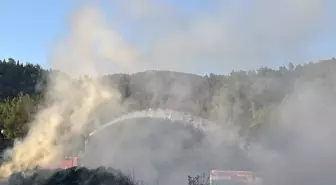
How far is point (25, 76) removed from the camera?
117 metres

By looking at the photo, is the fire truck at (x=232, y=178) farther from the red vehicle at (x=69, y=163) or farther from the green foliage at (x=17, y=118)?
the green foliage at (x=17, y=118)

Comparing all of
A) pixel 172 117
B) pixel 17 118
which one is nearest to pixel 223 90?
pixel 172 117

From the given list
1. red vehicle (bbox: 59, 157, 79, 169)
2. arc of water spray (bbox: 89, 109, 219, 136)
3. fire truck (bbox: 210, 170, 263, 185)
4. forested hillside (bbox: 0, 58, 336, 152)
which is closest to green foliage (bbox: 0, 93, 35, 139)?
red vehicle (bbox: 59, 157, 79, 169)

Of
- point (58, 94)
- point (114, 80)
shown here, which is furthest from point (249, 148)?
point (58, 94)

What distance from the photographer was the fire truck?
89.4 feet

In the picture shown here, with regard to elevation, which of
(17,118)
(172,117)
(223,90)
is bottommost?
(172,117)

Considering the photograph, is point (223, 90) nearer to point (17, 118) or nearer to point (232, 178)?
point (232, 178)

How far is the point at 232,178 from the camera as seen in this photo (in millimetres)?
27547

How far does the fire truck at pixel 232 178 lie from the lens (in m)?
27.2

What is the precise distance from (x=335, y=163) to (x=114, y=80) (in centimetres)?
1456

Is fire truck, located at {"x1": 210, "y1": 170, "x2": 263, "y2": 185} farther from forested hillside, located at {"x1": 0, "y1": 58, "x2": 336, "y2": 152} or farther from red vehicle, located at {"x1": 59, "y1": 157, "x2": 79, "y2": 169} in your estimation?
red vehicle, located at {"x1": 59, "y1": 157, "x2": 79, "y2": 169}

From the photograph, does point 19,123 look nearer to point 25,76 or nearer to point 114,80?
point 114,80

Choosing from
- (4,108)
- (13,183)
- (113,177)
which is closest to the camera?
(113,177)

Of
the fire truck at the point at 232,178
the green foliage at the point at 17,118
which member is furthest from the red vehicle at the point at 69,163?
the green foliage at the point at 17,118
